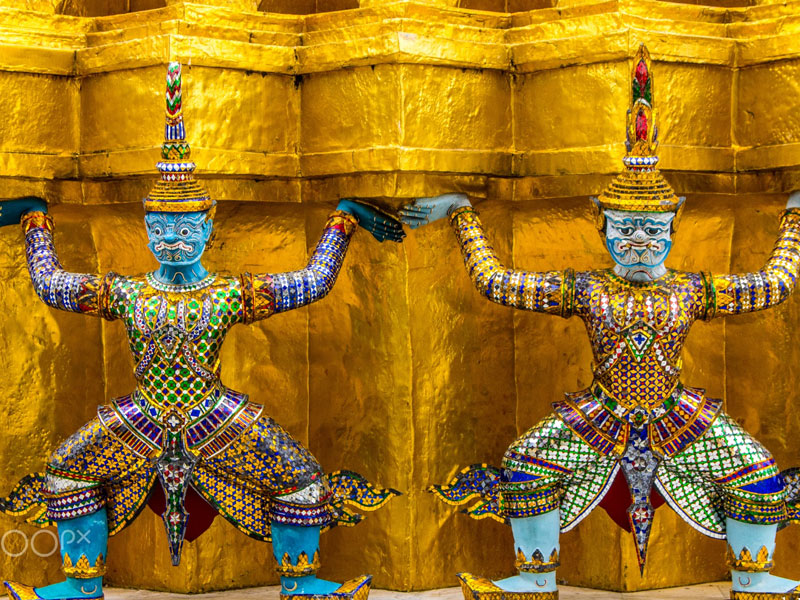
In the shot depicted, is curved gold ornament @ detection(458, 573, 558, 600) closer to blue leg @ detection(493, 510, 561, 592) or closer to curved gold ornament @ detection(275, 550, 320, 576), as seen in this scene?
blue leg @ detection(493, 510, 561, 592)

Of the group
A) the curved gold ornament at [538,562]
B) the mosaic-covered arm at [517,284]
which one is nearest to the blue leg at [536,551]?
the curved gold ornament at [538,562]

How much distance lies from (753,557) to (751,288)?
3.11 ft

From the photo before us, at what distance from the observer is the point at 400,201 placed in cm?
629

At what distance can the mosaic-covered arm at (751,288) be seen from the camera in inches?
232

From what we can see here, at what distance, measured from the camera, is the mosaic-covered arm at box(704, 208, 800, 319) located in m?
5.89

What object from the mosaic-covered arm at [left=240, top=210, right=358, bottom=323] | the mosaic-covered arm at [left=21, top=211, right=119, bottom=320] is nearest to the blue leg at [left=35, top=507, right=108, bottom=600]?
the mosaic-covered arm at [left=21, top=211, right=119, bottom=320]

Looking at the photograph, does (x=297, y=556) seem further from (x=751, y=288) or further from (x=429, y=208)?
(x=751, y=288)

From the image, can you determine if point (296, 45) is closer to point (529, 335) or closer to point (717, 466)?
point (529, 335)

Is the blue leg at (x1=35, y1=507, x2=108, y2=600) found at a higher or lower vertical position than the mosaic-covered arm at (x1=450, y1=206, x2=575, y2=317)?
lower

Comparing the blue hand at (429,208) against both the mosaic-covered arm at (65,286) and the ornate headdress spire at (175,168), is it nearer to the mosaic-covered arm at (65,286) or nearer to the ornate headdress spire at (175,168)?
the ornate headdress spire at (175,168)

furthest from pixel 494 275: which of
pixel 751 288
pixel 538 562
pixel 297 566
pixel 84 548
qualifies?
pixel 84 548

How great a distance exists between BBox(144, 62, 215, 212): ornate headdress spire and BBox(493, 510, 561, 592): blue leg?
1612 millimetres

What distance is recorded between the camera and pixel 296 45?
259 inches

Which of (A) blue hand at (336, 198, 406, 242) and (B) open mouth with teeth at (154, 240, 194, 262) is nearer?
(B) open mouth with teeth at (154, 240, 194, 262)
